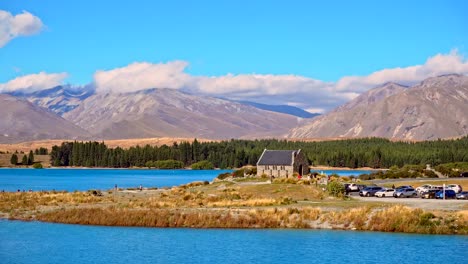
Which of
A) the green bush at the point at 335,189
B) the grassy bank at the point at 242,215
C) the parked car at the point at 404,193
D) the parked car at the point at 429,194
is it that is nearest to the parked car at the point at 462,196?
the parked car at the point at 429,194

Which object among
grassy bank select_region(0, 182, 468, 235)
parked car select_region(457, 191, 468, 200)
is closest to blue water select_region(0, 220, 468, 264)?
grassy bank select_region(0, 182, 468, 235)

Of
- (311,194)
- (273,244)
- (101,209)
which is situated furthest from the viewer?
(311,194)

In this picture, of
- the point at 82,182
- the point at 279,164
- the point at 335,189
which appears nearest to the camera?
the point at 335,189

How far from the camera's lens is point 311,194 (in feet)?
243

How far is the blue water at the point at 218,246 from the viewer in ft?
127

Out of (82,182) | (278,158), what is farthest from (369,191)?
(82,182)

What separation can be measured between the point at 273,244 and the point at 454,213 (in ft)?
53.5

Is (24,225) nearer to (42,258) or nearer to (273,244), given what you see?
(42,258)

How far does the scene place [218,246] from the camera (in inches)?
1678

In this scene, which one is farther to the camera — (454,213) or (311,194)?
(311,194)

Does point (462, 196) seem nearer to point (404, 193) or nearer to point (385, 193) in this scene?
point (404, 193)

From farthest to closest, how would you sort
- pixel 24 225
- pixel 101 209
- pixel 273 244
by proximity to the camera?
1. pixel 101 209
2. pixel 24 225
3. pixel 273 244

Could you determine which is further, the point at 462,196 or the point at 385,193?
the point at 385,193

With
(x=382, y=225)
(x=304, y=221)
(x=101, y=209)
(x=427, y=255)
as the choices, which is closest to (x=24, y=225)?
(x=101, y=209)
